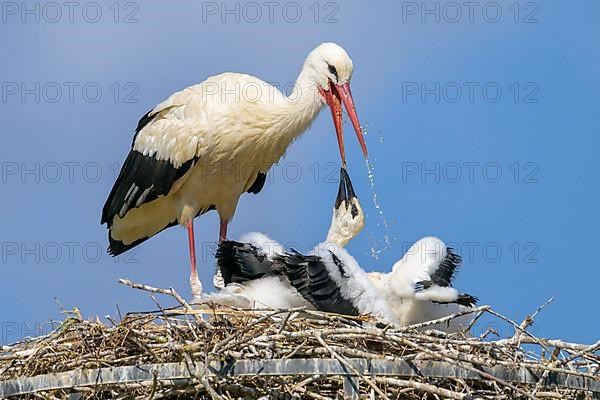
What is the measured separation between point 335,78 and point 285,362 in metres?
3.17

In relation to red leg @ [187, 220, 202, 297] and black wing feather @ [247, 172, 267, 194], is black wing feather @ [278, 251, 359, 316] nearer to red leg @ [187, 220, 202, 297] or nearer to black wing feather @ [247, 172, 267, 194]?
red leg @ [187, 220, 202, 297]

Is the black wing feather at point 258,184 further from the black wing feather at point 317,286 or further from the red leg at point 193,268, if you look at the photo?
the black wing feather at point 317,286

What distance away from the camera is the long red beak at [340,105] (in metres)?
7.45

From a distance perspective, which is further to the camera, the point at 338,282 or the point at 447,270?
the point at 447,270

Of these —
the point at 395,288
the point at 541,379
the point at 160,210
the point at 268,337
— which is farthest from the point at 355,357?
the point at 160,210

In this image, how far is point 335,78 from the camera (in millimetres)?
7523

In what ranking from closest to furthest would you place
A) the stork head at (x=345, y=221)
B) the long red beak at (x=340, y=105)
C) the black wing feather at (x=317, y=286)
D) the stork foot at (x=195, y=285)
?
the black wing feather at (x=317, y=286) < the stork head at (x=345, y=221) < the long red beak at (x=340, y=105) < the stork foot at (x=195, y=285)

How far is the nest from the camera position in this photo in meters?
4.72

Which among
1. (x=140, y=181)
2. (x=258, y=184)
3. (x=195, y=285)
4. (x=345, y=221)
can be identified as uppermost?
(x=258, y=184)

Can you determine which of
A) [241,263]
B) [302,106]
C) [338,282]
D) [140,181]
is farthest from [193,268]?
[338,282]

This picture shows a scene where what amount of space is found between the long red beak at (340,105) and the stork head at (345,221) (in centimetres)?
54

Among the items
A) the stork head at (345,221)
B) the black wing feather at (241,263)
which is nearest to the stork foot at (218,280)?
the black wing feather at (241,263)

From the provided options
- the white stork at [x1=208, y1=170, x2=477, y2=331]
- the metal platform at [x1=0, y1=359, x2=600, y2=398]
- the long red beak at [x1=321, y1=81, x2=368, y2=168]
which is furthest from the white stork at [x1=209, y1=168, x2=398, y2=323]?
the long red beak at [x1=321, y1=81, x2=368, y2=168]

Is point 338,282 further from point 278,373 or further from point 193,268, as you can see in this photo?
point 193,268
